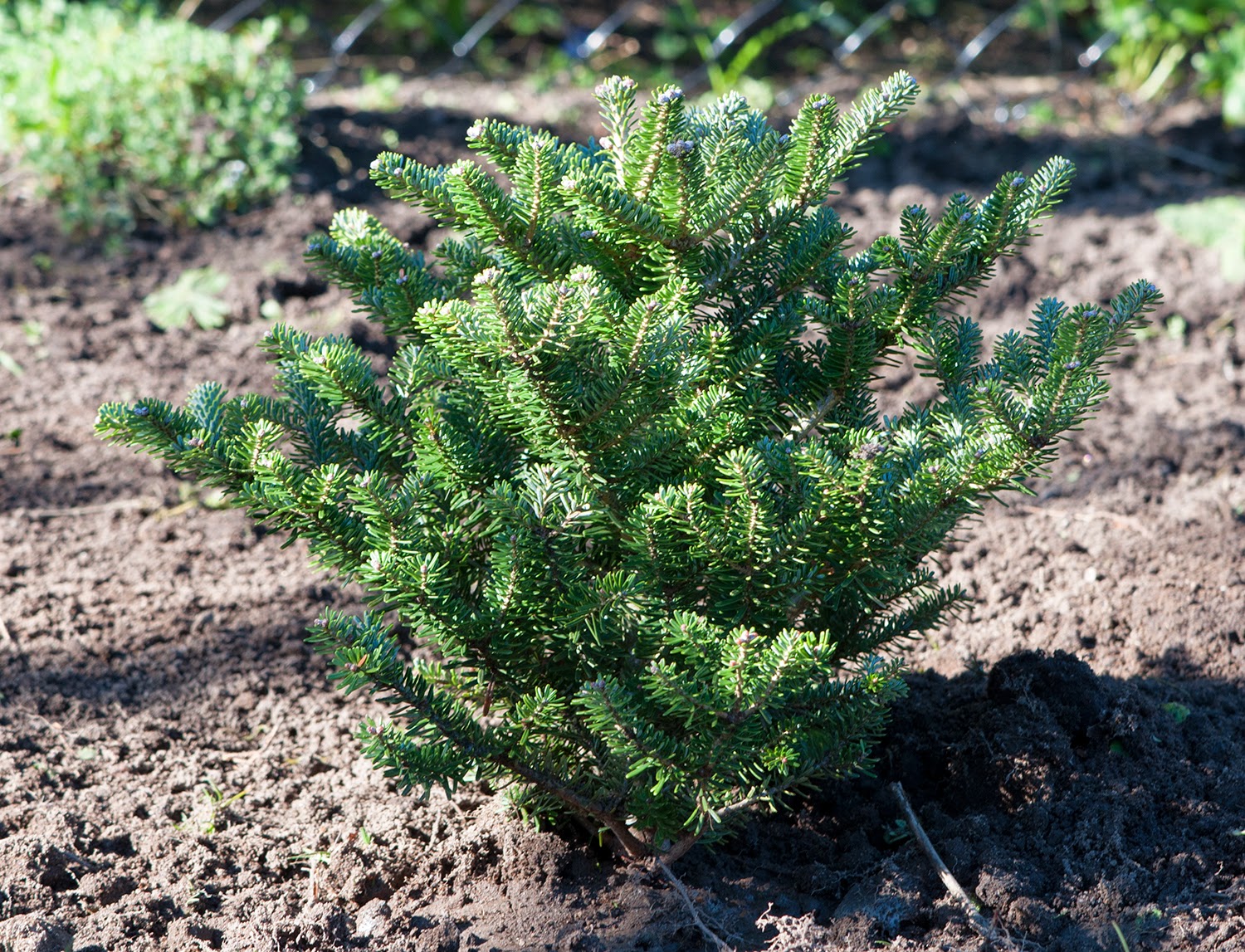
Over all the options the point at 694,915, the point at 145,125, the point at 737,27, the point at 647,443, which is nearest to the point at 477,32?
the point at 737,27

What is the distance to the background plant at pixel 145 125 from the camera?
4547 mm

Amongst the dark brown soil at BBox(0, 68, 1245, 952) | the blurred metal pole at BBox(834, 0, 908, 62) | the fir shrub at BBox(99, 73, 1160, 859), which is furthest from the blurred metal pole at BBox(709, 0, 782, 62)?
the fir shrub at BBox(99, 73, 1160, 859)

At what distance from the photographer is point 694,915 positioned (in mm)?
1918

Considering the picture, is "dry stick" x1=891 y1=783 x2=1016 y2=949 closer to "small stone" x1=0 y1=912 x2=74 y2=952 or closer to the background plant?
"small stone" x1=0 y1=912 x2=74 y2=952

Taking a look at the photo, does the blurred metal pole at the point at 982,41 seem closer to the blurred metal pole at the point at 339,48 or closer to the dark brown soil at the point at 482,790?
the dark brown soil at the point at 482,790

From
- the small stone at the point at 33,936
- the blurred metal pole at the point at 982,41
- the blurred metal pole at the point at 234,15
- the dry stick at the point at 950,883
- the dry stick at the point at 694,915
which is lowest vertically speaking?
the dry stick at the point at 950,883

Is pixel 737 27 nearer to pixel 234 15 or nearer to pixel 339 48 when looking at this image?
pixel 339 48

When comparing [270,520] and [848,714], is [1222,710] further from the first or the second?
[270,520]

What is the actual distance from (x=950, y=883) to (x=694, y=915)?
450 millimetres

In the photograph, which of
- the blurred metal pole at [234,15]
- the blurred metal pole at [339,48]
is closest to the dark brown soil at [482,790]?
the blurred metal pole at [339,48]

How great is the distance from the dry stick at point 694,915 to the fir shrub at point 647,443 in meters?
0.05

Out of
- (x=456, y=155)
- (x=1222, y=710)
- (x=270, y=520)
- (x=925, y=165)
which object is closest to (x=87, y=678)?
(x=270, y=520)

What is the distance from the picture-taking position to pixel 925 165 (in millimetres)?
5438

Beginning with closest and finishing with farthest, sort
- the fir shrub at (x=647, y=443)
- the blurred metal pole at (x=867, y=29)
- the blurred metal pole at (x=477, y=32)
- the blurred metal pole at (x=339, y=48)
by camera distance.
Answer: the fir shrub at (x=647, y=443)
the blurred metal pole at (x=339, y=48)
the blurred metal pole at (x=477, y=32)
the blurred metal pole at (x=867, y=29)
